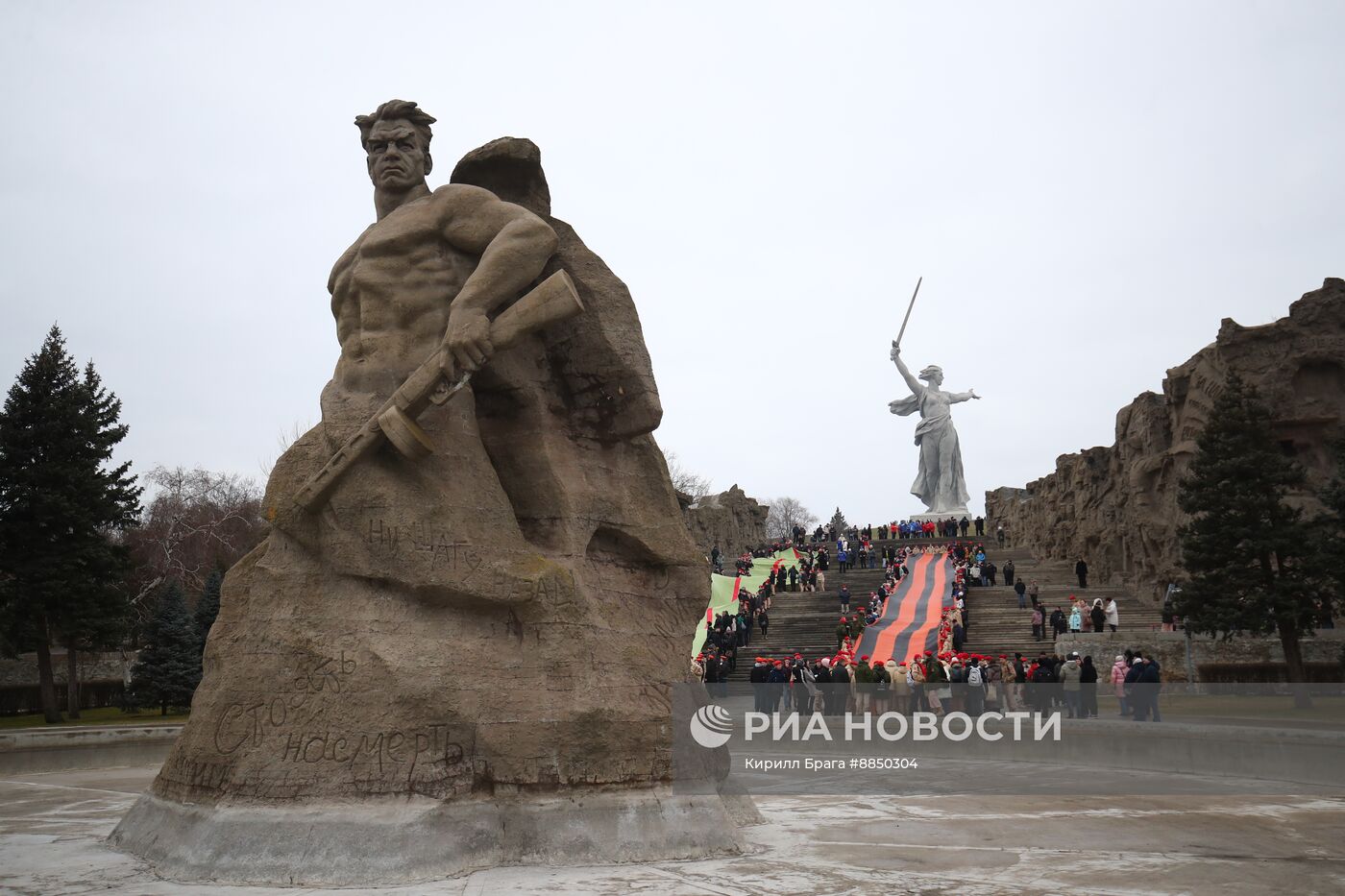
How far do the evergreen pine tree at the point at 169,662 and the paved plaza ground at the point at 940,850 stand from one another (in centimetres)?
1364

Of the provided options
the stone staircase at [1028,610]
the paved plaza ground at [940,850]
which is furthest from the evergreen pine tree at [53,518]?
the stone staircase at [1028,610]

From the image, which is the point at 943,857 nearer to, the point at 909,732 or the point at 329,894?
the point at 329,894

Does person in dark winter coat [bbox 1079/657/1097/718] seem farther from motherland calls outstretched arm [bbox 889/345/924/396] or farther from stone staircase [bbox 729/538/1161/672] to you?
motherland calls outstretched arm [bbox 889/345/924/396]

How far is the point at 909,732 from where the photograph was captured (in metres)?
16.5

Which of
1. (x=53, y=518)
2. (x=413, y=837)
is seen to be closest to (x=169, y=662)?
(x=53, y=518)

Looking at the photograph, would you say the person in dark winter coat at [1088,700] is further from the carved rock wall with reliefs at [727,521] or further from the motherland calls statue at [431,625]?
the carved rock wall with reliefs at [727,521]

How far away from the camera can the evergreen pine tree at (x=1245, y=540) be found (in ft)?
65.4

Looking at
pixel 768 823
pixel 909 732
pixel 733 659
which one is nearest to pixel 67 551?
pixel 733 659

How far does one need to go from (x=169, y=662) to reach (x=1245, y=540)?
23323mm

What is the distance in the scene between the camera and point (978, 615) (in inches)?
1177

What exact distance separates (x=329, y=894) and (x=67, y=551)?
21518 millimetres

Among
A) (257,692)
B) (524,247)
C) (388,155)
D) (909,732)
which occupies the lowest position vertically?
(909,732)

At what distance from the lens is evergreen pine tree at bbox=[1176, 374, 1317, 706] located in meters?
19.9

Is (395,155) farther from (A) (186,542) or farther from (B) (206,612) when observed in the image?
(A) (186,542)
